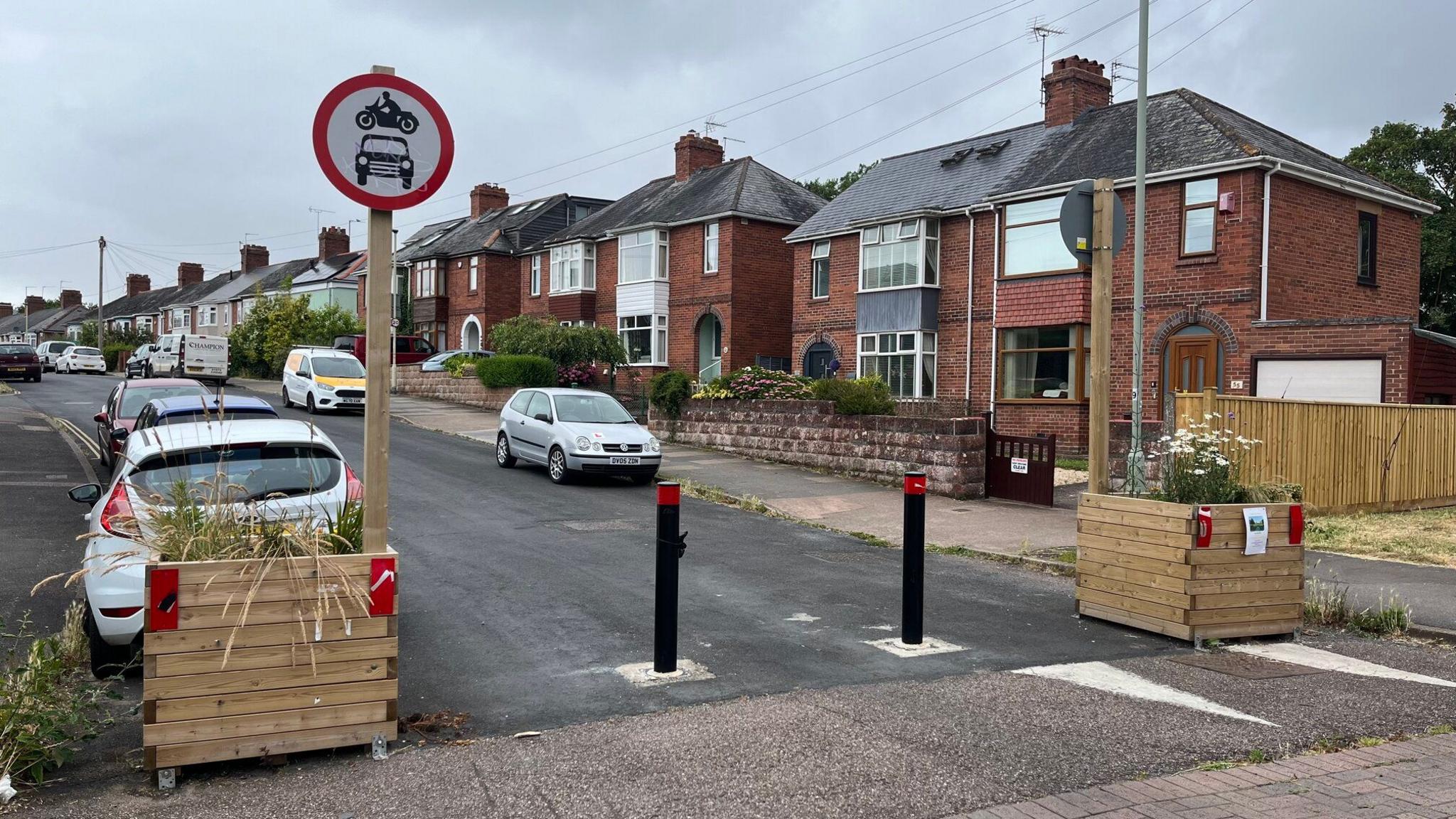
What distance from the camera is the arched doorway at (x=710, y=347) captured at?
35312 mm

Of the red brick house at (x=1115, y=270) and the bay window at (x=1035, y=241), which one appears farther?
the bay window at (x=1035, y=241)

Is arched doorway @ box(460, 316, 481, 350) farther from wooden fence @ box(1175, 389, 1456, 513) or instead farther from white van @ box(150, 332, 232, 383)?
wooden fence @ box(1175, 389, 1456, 513)

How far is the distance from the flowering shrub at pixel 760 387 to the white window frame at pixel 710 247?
1298 cm

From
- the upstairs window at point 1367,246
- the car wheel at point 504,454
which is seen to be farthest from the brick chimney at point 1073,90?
the car wheel at point 504,454

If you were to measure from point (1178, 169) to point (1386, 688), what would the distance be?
17409 millimetres

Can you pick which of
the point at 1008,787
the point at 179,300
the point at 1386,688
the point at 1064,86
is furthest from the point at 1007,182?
the point at 179,300

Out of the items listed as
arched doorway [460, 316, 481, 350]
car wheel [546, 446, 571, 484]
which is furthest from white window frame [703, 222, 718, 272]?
car wheel [546, 446, 571, 484]

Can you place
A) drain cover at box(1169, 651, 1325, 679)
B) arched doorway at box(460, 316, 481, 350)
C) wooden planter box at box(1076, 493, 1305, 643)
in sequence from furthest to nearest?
arched doorway at box(460, 316, 481, 350) → wooden planter box at box(1076, 493, 1305, 643) → drain cover at box(1169, 651, 1325, 679)

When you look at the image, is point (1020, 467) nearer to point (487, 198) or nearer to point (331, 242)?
point (487, 198)

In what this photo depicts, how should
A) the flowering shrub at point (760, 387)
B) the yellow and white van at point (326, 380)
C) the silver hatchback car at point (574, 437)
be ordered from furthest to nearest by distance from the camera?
1. the yellow and white van at point (326, 380)
2. the flowering shrub at point (760, 387)
3. the silver hatchback car at point (574, 437)

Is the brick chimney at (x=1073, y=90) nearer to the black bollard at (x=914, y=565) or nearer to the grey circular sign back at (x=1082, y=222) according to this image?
the grey circular sign back at (x=1082, y=222)

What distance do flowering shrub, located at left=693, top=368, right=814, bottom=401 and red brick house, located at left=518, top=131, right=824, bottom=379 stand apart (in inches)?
464

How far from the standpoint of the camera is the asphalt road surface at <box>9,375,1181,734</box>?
6.14m

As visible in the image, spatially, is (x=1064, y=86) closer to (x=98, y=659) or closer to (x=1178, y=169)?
(x=1178, y=169)
